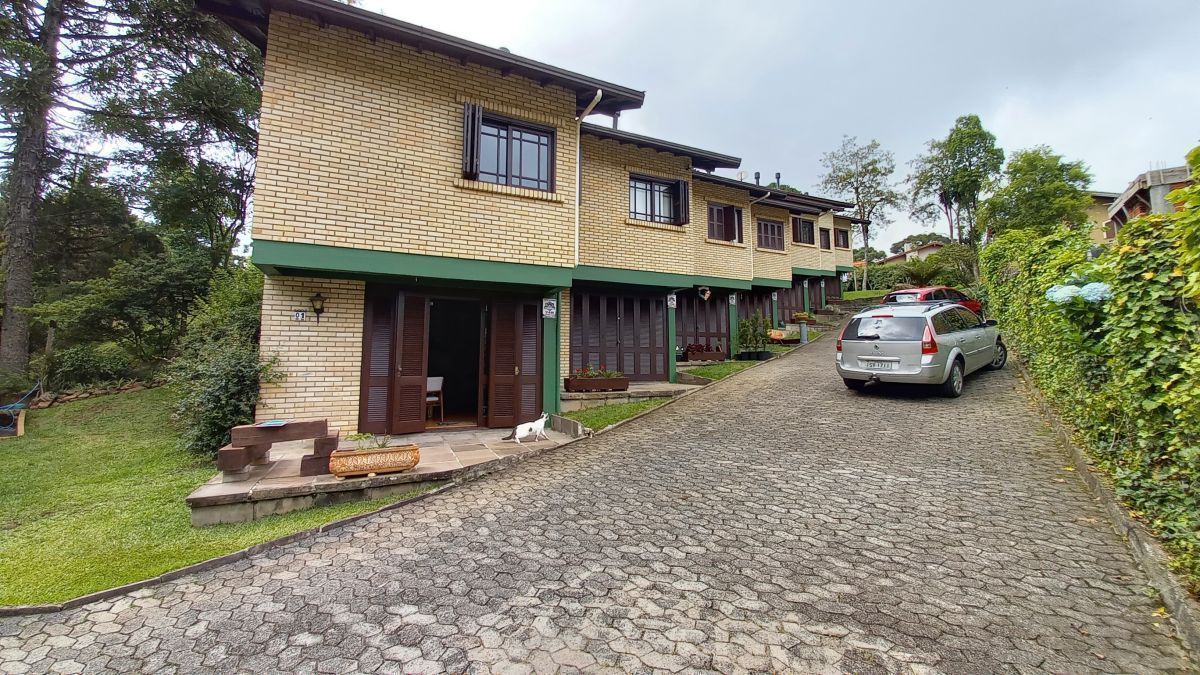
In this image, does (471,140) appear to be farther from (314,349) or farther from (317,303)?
(314,349)

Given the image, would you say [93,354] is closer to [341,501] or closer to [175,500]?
[175,500]

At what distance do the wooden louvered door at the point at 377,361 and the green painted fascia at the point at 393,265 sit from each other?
0.85 metres

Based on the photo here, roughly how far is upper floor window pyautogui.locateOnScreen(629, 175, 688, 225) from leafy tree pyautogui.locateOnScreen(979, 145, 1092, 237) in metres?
18.7

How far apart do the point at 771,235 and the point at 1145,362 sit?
16684mm

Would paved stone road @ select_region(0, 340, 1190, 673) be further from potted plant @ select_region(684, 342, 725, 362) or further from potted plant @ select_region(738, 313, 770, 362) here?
potted plant @ select_region(738, 313, 770, 362)

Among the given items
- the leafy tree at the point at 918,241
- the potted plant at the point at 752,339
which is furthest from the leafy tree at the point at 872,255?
the potted plant at the point at 752,339

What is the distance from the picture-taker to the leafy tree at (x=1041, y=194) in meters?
20.8

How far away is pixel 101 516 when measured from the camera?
15.6 feet

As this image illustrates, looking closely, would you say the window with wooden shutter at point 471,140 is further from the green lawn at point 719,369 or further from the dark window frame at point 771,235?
the dark window frame at point 771,235

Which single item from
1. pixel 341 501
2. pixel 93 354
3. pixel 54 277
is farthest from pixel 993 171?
pixel 54 277

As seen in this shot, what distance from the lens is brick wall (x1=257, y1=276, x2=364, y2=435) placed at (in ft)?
22.7

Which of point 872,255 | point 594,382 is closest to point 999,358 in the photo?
point 594,382

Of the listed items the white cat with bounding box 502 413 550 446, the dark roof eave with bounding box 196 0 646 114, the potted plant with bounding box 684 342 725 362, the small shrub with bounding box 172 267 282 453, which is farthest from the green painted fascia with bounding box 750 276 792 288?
the small shrub with bounding box 172 267 282 453

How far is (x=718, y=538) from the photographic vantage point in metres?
3.91
